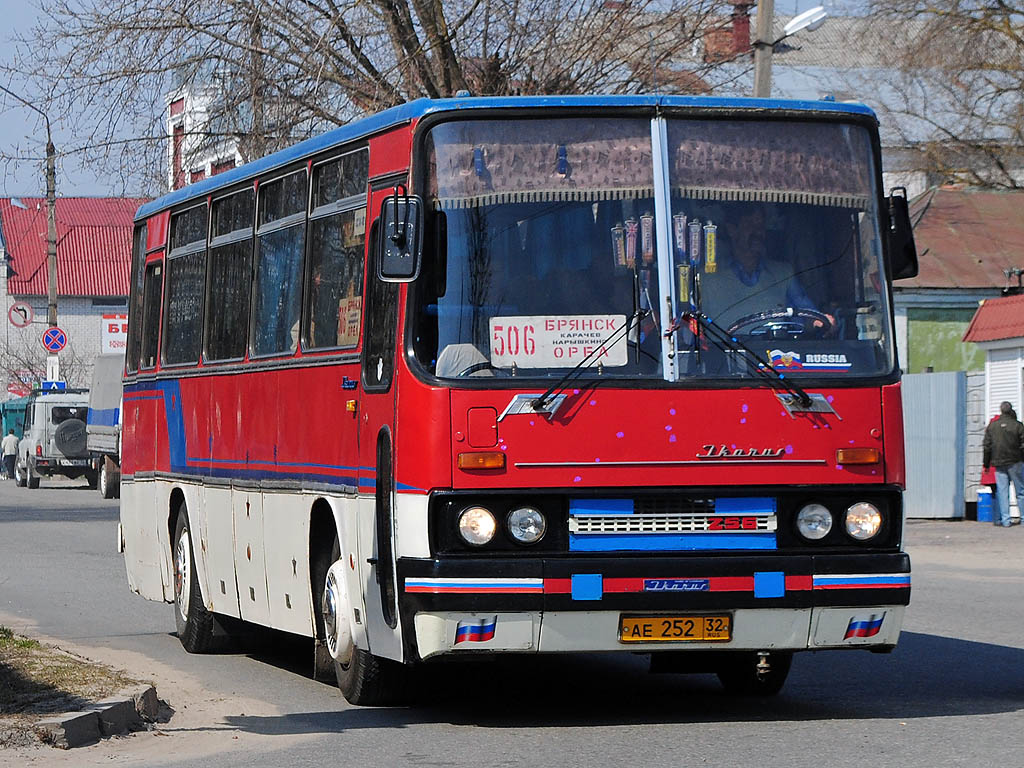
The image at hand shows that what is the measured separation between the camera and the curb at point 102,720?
29.3 ft

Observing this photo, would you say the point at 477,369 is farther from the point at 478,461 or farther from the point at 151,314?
the point at 151,314

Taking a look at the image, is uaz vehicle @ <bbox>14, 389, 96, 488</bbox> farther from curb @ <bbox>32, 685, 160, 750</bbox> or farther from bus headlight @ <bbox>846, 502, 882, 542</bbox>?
bus headlight @ <bbox>846, 502, 882, 542</bbox>

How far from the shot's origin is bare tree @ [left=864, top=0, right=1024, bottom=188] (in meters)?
42.3

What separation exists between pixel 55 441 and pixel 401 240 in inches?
1621

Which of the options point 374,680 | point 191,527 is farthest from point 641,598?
point 191,527

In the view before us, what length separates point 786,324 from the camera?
9.58 m

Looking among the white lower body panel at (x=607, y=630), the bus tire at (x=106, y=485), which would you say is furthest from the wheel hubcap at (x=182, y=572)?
the bus tire at (x=106, y=485)

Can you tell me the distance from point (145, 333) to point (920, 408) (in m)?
18.1

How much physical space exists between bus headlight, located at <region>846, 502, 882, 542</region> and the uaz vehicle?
1621 inches

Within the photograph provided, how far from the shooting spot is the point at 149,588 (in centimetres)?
1531

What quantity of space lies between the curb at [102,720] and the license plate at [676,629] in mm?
2430

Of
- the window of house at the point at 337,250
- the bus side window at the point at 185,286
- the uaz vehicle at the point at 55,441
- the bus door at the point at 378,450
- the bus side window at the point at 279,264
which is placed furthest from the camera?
the uaz vehicle at the point at 55,441

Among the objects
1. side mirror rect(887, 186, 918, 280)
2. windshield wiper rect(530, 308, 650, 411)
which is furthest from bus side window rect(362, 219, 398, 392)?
side mirror rect(887, 186, 918, 280)

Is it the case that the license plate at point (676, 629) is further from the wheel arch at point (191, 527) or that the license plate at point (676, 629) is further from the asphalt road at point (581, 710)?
the wheel arch at point (191, 527)
